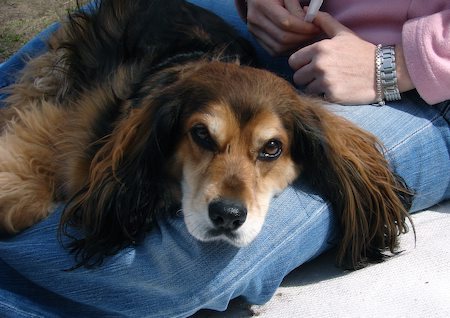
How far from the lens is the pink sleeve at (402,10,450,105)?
239cm

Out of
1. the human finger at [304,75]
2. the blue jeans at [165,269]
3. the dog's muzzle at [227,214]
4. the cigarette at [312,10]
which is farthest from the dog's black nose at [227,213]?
the cigarette at [312,10]

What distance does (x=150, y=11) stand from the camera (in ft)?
9.73

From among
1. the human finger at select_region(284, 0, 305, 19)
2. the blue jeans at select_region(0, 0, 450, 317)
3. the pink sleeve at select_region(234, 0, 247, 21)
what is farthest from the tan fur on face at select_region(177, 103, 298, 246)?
the pink sleeve at select_region(234, 0, 247, 21)

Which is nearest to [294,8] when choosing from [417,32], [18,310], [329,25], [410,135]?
[329,25]

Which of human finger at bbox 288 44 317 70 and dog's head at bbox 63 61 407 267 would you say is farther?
human finger at bbox 288 44 317 70

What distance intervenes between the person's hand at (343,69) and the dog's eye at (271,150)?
444mm

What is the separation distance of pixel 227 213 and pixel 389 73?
0.96 metres

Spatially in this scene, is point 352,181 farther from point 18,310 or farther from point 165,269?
point 18,310

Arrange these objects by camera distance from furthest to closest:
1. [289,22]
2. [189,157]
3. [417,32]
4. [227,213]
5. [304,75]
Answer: [289,22], [304,75], [417,32], [189,157], [227,213]

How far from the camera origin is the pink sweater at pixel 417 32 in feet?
7.86

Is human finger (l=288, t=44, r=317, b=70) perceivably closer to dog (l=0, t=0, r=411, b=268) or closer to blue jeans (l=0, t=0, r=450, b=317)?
dog (l=0, t=0, r=411, b=268)

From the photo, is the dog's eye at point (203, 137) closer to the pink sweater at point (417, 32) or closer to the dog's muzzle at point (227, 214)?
the dog's muzzle at point (227, 214)

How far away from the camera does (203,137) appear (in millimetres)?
2129

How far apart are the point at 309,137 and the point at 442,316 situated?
0.73 metres
